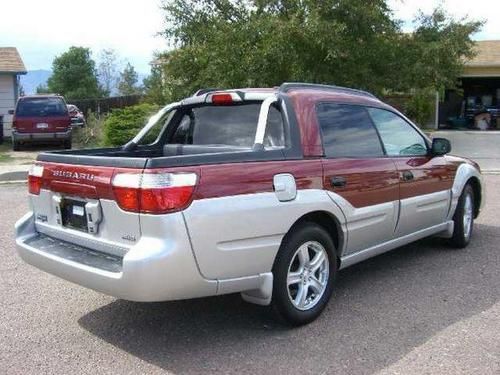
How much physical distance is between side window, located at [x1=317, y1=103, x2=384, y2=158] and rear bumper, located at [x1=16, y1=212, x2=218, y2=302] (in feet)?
5.09

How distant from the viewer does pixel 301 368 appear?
369 cm

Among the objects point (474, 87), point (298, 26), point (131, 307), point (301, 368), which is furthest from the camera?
point (474, 87)

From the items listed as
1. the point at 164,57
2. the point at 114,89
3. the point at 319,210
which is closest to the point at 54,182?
the point at 319,210

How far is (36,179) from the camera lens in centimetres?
455

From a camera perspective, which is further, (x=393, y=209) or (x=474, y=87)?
(x=474, y=87)

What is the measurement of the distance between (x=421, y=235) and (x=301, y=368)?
8.58ft

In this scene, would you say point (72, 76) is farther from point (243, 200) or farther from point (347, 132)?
point (243, 200)

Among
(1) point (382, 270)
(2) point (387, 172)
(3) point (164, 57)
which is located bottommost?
(1) point (382, 270)

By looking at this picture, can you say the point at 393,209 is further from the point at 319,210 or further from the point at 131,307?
the point at 131,307

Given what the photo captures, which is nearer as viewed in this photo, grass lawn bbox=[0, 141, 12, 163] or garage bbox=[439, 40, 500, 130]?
grass lawn bbox=[0, 141, 12, 163]

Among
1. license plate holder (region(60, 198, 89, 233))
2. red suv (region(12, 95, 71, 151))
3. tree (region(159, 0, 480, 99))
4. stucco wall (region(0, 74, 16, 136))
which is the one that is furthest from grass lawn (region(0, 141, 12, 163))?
license plate holder (region(60, 198, 89, 233))

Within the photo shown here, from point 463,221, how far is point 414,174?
4.26ft

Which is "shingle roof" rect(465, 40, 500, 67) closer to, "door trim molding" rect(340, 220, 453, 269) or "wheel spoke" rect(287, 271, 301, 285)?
"door trim molding" rect(340, 220, 453, 269)

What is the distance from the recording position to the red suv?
18.3 meters
